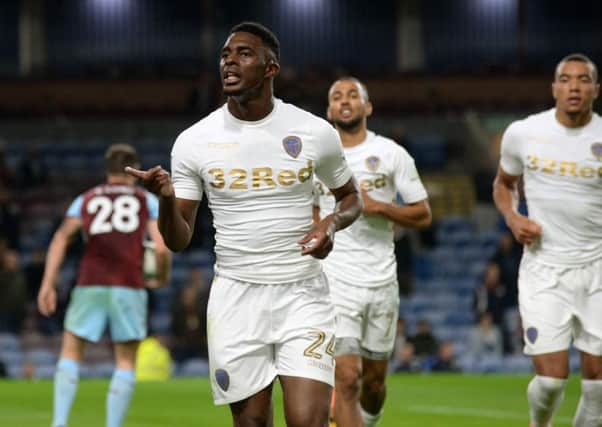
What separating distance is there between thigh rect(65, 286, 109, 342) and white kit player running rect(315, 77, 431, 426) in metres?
2.09

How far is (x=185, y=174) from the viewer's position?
582 centimetres

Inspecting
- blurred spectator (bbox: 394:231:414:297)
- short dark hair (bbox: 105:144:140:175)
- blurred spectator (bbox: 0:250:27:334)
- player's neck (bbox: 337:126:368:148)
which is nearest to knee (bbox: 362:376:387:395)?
player's neck (bbox: 337:126:368:148)

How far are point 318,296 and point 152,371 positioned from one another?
478 inches

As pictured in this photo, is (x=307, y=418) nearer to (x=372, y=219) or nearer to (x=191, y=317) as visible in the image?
(x=372, y=219)

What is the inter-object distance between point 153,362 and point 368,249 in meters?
10.00

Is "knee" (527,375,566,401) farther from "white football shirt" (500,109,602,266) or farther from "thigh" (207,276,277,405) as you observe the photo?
"thigh" (207,276,277,405)

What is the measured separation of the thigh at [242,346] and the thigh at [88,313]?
12.3 ft

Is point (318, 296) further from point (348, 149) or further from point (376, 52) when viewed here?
point (376, 52)

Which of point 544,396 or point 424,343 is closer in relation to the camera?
point 544,396

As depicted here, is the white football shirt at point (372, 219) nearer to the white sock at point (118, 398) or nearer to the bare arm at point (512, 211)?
the bare arm at point (512, 211)

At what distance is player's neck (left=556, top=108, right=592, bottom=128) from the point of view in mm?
7840

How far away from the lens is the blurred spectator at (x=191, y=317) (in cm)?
1806

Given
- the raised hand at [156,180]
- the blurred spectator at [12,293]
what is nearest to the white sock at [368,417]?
the raised hand at [156,180]

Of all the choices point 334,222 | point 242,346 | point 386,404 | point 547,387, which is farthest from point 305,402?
point 386,404
